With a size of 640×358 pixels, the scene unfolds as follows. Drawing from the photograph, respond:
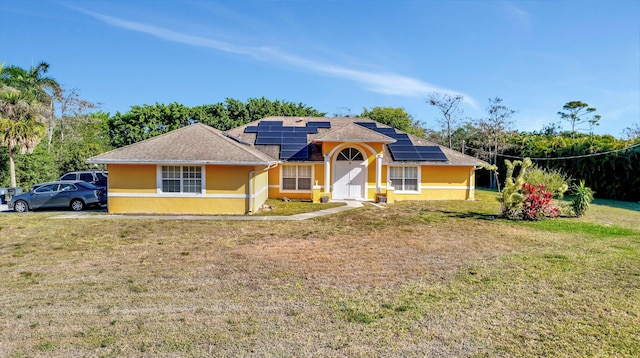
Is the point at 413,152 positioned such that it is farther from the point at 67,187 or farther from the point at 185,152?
the point at 67,187

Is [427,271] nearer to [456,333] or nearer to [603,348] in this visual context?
[456,333]

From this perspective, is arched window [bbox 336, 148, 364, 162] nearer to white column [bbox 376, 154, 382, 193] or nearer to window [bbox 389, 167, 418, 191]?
white column [bbox 376, 154, 382, 193]

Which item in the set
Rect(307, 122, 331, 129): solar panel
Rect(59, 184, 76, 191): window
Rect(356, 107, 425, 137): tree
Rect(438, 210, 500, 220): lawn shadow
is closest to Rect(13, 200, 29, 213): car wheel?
Rect(59, 184, 76, 191): window

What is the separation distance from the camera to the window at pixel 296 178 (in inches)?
861

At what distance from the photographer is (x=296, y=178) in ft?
71.9

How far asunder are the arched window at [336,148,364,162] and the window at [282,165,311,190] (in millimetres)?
2273

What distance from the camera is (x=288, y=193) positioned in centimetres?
2186

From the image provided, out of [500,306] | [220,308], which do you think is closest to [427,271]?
[500,306]

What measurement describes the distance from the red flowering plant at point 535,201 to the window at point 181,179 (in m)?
14.2

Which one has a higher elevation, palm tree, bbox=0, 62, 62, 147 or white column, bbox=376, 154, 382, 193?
palm tree, bbox=0, 62, 62, 147

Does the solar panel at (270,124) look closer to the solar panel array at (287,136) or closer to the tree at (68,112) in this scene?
the solar panel array at (287,136)

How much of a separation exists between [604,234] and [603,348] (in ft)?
31.1

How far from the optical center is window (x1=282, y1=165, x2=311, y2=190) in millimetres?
21875

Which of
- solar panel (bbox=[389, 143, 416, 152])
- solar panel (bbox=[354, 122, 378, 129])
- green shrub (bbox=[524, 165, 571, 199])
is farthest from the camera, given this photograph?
solar panel (bbox=[354, 122, 378, 129])
